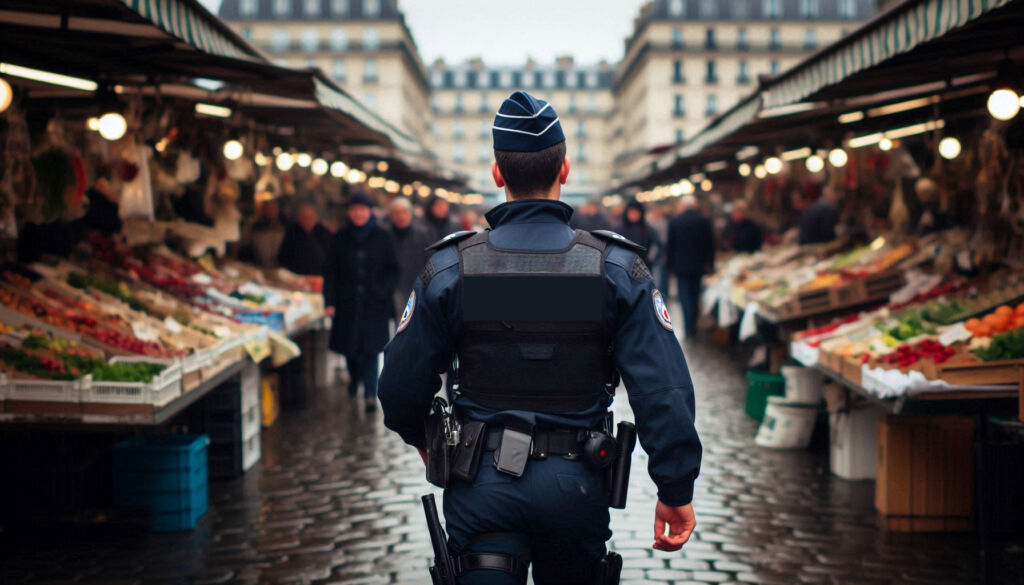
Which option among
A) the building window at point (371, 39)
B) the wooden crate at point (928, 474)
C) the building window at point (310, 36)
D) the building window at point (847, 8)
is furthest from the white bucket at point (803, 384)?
the building window at point (847, 8)

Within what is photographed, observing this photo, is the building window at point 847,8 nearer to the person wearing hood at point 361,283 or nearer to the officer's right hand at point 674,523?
the person wearing hood at point 361,283

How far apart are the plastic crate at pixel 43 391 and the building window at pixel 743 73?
263 ft

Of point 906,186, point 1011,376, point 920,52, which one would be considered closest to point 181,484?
point 1011,376

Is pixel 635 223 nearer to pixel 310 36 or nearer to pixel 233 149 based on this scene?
pixel 233 149

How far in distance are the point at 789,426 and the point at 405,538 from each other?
3797mm

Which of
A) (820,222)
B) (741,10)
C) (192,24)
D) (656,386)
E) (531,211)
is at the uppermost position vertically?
(741,10)

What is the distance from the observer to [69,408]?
19.8 feet

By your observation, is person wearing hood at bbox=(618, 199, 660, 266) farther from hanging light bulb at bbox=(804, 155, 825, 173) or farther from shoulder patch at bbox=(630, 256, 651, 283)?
shoulder patch at bbox=(630, 256, 651, 283)

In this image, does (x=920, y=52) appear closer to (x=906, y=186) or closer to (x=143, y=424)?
(x=143, y=424)

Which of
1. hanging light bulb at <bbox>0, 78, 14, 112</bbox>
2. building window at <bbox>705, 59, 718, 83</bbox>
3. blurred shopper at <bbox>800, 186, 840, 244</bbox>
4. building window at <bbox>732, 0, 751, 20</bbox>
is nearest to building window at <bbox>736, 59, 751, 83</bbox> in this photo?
building window at <bbox>705, 59, 718, 83</bbox>

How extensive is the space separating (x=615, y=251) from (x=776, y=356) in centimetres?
929

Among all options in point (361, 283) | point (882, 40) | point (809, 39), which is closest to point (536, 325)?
point (882, 40)

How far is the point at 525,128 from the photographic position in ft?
10.6

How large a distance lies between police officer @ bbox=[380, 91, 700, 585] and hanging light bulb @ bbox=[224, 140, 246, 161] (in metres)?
7.62
